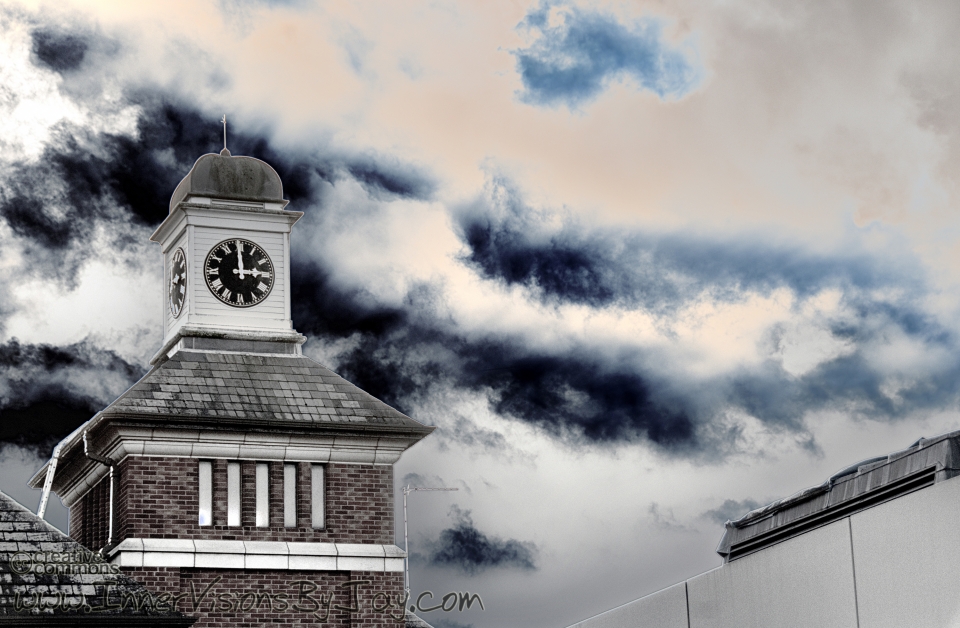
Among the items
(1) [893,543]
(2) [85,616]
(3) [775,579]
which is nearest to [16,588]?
(2) [85,616]

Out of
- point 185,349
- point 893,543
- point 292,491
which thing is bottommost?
point 893,543

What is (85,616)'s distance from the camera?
91.5 feet

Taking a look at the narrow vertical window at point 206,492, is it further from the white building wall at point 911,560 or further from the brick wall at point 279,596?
the white building wall at point 911,560

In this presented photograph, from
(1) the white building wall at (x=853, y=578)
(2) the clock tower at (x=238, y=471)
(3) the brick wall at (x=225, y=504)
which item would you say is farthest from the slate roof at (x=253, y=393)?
(1) the white building wall at (x=853, y=578)

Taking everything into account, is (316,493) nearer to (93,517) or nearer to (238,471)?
(238,471)

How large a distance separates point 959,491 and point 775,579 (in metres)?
4.74

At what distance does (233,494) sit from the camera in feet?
109

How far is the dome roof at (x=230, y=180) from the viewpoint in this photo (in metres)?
37.0

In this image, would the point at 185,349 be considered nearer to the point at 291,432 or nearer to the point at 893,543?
the point at 291,432

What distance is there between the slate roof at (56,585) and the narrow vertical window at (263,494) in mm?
4266

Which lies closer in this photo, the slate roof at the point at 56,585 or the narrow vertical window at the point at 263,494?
the slate roof at the point at 56,585

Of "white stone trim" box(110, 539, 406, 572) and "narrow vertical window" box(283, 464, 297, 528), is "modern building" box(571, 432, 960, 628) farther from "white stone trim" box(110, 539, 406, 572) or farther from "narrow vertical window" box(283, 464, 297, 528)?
"narrow vertical window" box(283, 464, 297, 528)

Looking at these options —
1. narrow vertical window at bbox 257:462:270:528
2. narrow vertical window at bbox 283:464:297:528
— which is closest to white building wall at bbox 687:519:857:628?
narrow vertical window at bbox 283:464:297:528

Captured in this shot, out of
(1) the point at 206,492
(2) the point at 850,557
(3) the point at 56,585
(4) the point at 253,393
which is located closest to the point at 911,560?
(2) the point at 850,557
